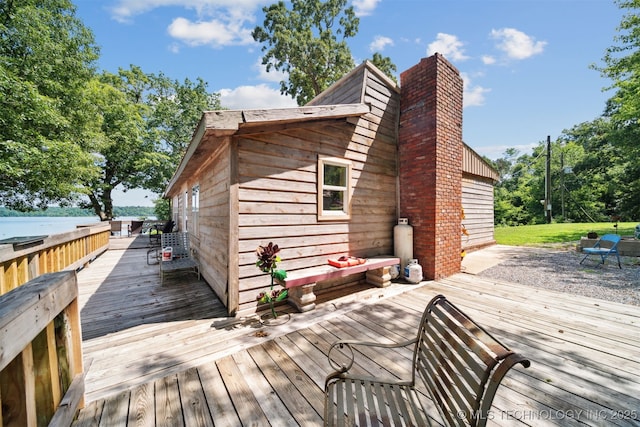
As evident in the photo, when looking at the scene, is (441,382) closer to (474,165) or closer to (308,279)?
(308,279)

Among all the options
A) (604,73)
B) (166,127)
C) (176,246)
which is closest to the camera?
(176,246)

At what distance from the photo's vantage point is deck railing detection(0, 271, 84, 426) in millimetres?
1153

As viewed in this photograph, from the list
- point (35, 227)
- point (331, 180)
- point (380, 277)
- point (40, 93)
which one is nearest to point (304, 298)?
point (380, 277)

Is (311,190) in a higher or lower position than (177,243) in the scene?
higher

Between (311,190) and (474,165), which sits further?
(474,165)

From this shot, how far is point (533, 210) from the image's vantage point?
2441 centimetres

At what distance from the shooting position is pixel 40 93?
33.1 ft

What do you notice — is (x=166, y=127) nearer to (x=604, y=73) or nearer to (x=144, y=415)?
(x=144, y=415)

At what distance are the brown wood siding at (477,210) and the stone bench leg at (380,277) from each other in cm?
541

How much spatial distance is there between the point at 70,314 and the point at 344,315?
3.12 m

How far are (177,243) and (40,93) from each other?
10.1 m

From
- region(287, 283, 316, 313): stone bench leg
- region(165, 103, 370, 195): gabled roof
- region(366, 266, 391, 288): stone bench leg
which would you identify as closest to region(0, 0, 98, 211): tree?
region(165, 103, 370, 195): gabled roof

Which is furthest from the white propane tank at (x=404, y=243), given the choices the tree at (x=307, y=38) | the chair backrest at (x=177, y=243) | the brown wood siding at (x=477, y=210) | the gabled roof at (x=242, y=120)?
the tree at (x=307, y=38)

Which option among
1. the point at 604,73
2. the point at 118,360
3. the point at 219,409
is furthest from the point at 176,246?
the point at 604,73
